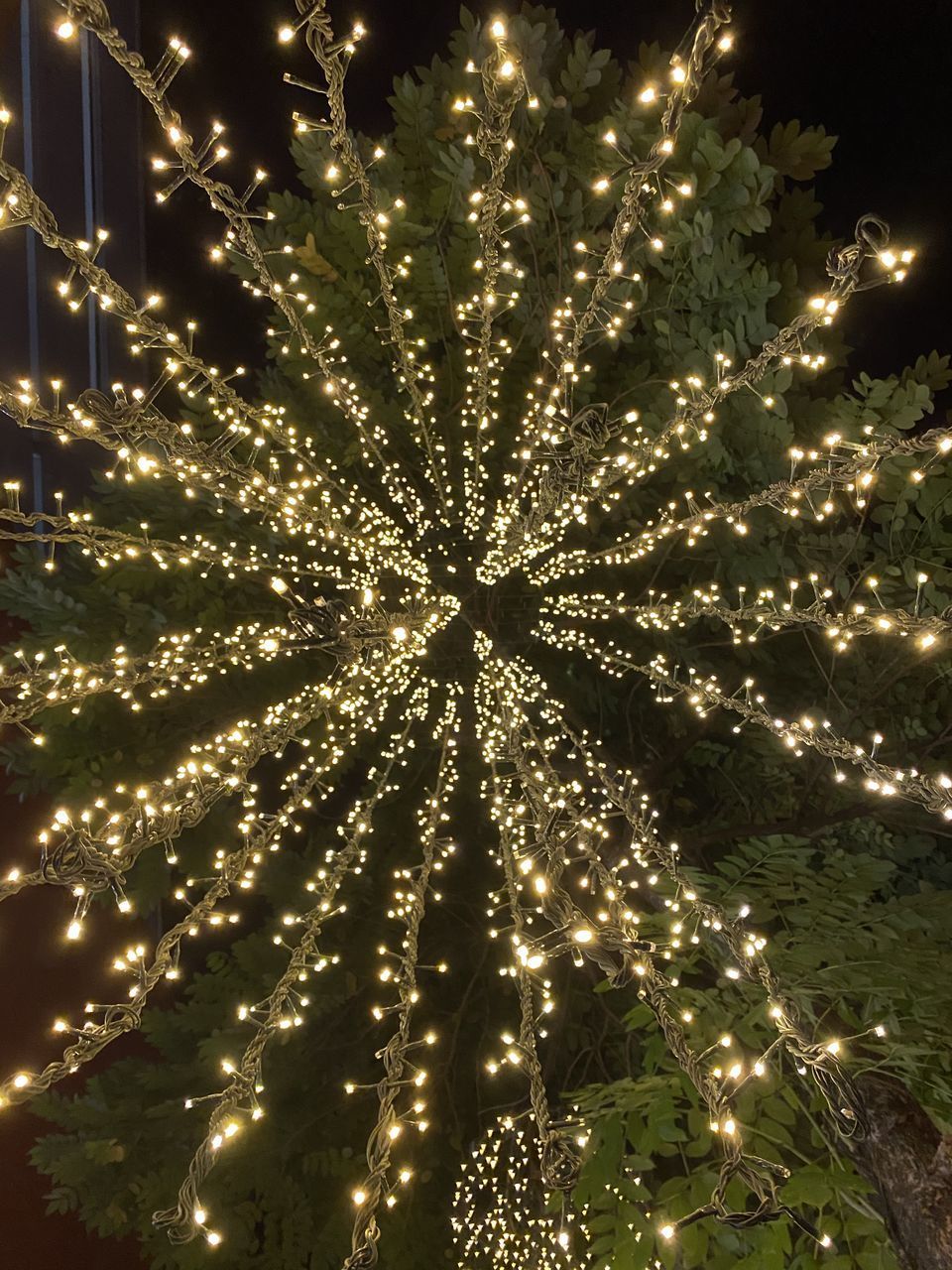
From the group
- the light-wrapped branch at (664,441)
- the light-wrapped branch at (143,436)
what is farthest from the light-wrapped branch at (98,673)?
the light-wrapped branch at (664,441)

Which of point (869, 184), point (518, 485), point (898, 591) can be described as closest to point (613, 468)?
point (518, 485)

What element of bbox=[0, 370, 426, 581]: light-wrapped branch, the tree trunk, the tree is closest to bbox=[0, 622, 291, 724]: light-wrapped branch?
the tree

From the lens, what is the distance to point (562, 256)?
8.95 ft

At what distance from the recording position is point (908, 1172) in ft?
5.57

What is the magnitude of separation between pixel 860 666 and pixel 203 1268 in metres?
3.06

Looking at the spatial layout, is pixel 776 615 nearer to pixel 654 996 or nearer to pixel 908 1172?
pixel 654 996

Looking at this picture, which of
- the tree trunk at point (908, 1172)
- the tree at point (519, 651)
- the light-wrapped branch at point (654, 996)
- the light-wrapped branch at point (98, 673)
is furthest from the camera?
the tree at point (519, 651)

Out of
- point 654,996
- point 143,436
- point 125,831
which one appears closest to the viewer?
point 654,996

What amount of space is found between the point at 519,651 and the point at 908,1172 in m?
1.87

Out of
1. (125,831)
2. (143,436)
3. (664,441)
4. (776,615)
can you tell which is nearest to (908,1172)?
(776,615)

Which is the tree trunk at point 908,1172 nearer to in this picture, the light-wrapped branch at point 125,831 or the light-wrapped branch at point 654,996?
the light-wrapped branch at point 654,996

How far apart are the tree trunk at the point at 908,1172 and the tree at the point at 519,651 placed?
65 millimetres

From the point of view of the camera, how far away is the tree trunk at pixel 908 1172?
159cm

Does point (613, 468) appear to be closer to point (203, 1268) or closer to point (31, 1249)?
point (203, 1268)
